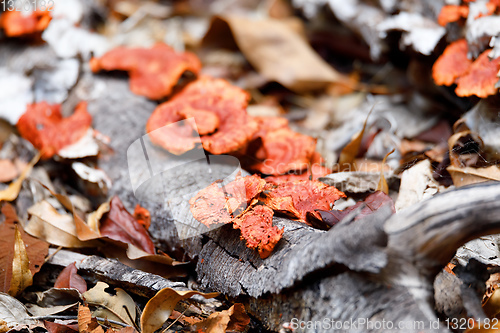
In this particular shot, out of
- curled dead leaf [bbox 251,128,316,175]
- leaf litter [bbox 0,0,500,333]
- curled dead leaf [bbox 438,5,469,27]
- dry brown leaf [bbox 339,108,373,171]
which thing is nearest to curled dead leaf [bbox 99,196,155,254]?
leaf litter [bbox 0,0,500,333]

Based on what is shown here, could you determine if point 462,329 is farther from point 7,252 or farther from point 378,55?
point 378,55

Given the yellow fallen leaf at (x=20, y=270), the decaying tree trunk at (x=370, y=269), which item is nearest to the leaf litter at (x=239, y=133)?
the yellow fallen leaf at (x=20, y=270)

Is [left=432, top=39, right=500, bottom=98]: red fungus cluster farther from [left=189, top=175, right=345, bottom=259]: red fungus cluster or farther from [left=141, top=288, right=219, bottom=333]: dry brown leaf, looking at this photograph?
[left=141, top=288, right=219, bottom=333]: dry brown leaf

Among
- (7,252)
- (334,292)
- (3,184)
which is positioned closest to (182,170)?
(7,252)

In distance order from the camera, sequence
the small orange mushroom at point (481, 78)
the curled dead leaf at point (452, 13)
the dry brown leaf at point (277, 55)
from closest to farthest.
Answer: the small orange mushroom at point (481, 78) → the curled dead leaf at point (452, 13) → the dry brown leaf at point (277, 55)

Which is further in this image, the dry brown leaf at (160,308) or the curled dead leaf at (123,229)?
the curled dead leaf at (123,229)

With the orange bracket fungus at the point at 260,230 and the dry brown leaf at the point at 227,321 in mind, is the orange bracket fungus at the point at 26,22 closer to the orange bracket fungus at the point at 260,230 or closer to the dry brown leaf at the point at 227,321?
the orange bracket fungus at the point at 260,230

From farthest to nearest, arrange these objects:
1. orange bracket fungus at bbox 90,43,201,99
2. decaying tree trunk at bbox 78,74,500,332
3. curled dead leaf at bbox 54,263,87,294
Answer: orange bracket fungus at bbox 90,43,201,99, curled dead leaf at bbox 54,263,87,294, decaying tree trunk at bbox 78,74,500,332
